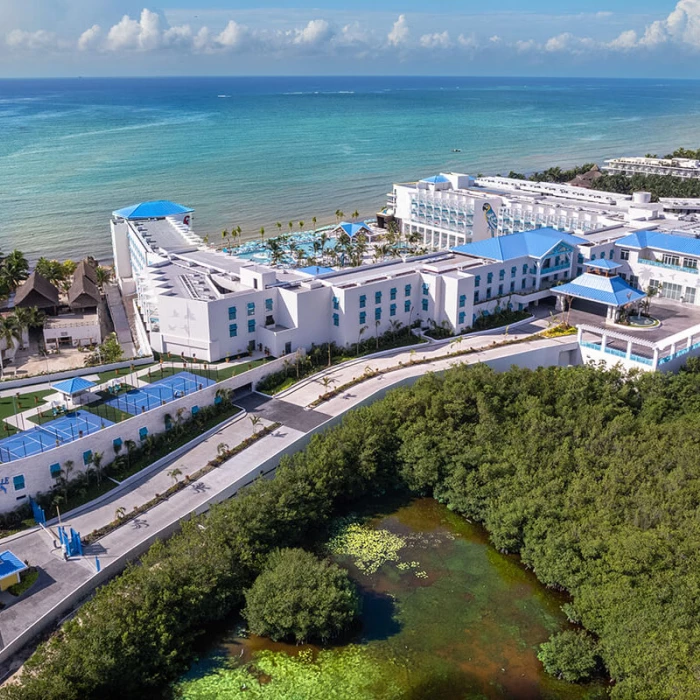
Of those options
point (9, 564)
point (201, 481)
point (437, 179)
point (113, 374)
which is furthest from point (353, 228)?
point (9, 564)

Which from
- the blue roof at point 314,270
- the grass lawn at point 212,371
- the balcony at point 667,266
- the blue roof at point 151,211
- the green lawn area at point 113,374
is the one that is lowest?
the grass lawn at point 212,371

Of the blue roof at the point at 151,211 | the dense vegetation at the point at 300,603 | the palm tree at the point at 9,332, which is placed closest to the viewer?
the dense vegetation at the point at 300,603

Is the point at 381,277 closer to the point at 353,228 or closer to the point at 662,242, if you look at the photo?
the point at 662,242

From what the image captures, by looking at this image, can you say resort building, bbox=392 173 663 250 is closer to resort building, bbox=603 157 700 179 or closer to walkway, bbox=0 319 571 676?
walkway, bbox=0 319 571 676

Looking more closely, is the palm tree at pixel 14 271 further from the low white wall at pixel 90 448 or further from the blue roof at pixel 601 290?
the blue roof at pixel 601 290

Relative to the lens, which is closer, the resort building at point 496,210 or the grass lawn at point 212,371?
the grass lawn at point 212,371

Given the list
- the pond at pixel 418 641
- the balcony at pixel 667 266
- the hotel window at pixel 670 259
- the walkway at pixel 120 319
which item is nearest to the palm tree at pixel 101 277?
the walkway at pixel 120 319
